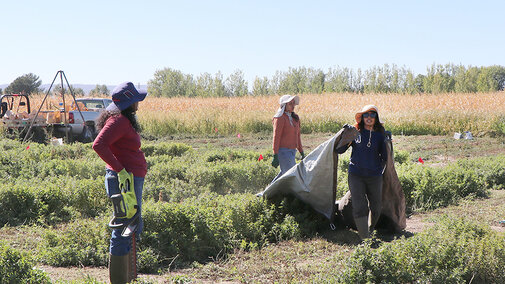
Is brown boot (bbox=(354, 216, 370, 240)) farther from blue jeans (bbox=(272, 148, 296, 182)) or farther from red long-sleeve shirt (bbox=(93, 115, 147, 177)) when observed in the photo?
red long-sleeve shirt (bbox=(93, 115, 147, 177))

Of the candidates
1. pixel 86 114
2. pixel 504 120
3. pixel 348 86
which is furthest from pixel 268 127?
pixel 348 86

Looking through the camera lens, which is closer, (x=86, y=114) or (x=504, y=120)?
(x=86, y=114)

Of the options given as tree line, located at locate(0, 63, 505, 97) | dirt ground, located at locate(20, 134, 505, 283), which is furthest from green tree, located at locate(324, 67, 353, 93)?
dirt ground, located at locate(20, 134, 505, 283)

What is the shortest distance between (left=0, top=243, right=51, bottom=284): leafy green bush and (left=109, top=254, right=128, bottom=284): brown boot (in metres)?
0.49

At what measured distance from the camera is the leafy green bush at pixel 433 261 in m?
4.05

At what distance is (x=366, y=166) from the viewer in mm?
5594

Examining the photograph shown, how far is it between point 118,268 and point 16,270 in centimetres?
78

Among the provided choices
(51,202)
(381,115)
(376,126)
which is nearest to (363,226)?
(376,126)

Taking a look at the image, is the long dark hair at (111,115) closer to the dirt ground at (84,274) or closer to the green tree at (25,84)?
the dirt ground at (84,274)

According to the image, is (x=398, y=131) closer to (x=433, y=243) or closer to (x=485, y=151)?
(x=485, y=151)

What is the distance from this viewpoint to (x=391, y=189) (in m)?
6.00

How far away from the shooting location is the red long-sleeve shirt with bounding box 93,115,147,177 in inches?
149

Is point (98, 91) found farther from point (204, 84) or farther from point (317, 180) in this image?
point (317, 180)

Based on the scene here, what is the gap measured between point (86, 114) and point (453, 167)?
13063 mm
